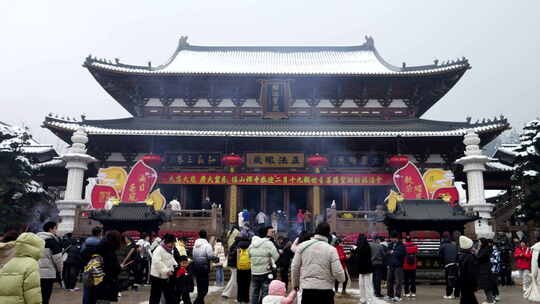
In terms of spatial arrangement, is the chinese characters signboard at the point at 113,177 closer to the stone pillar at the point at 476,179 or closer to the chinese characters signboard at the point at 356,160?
the chinese characters signboard at the point at 356,160

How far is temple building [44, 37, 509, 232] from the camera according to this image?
18.0 metres

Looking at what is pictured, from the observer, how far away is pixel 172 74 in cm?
1902

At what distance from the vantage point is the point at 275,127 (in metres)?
18.4

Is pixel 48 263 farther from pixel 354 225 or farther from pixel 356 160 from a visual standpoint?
pixel 356 160

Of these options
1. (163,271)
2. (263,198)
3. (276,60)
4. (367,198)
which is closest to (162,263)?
(163,271)

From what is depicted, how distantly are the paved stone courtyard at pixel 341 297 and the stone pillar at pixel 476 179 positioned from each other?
5097mm

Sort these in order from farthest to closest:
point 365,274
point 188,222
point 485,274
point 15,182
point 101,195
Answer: point 101,195
point 15,182
point 188,222
point 485,274
point 365,274

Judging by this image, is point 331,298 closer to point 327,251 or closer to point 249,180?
point 327,251

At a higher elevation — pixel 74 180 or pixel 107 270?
pixel 74 180

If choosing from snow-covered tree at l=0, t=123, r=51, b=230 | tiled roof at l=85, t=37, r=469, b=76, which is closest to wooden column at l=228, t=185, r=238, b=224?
tiled roof at l=85, t=37, r=469, b=76

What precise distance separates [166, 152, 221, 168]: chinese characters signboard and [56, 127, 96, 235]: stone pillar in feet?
11.6

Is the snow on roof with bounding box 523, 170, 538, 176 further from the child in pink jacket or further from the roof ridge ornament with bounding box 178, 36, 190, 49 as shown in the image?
the roof ridge ornament with bounding box 178, 36, 190, 49

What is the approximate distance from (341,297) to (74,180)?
12.3 metres

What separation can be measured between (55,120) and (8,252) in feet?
52.3
